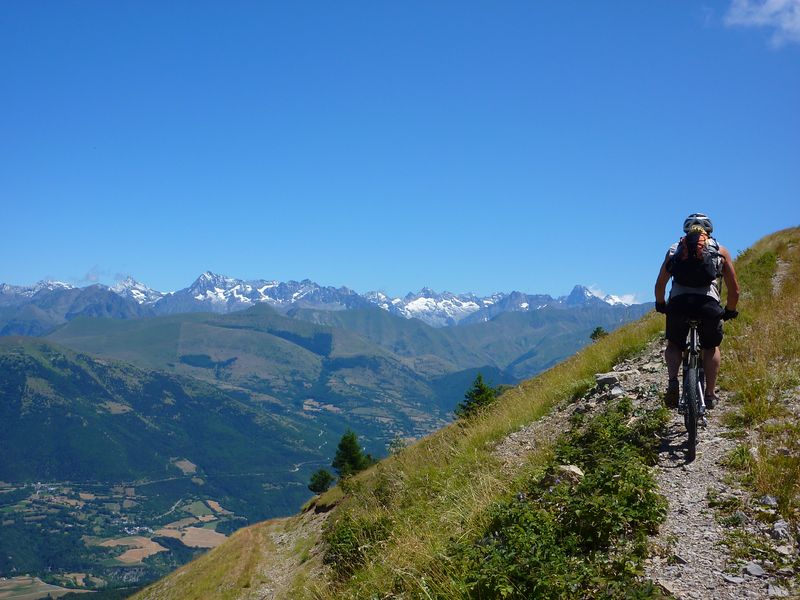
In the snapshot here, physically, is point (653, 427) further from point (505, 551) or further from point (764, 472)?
point (505, 551)

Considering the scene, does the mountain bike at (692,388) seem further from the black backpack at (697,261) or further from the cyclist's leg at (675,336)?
the black backpack at (697,261)

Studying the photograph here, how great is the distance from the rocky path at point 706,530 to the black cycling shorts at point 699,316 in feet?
4.79

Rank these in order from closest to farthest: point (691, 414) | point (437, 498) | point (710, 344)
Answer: point (691, 414) < point (710, 344) < point (437, 498)

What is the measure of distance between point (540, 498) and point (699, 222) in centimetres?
531

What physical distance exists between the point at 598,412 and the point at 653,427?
2.41 m

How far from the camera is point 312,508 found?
30.8m

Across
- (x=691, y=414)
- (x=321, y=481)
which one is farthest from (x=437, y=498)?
(x=321, y=481)

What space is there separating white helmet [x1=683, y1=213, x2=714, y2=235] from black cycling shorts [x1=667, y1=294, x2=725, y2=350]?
3.90 feet

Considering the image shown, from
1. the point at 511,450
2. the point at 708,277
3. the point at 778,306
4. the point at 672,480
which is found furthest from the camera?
the point at 778,306

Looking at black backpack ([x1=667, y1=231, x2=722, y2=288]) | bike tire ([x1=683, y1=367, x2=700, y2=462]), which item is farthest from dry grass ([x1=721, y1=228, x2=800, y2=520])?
black backpack ([x1=667, y1=231, x2=722, y2=288])

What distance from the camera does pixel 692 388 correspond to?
8227 mm

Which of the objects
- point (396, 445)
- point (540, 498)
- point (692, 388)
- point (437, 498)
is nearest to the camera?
point (540, 498)

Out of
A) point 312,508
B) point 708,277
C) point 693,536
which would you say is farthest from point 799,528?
point 312,508

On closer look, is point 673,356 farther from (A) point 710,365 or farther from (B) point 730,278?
(B) point 730,278
